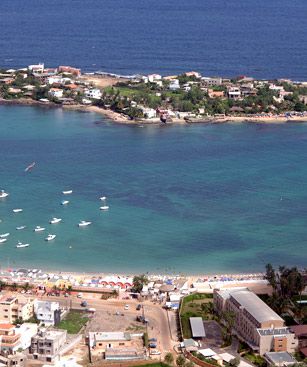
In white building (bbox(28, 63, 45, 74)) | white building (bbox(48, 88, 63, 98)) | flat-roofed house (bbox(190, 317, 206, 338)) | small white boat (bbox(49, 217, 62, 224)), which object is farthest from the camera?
white building (bbox(28, 63, 45, 74))

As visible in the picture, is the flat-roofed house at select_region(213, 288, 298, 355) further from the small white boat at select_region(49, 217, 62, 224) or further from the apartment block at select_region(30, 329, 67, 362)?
the small white boat at select_region(49, 217, 62, 224)

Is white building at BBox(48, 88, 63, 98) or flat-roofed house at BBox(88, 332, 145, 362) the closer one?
flat-roofed house at BBox(88, 332, 145, 362)

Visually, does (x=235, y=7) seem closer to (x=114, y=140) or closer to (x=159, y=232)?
(x=114, y=140)

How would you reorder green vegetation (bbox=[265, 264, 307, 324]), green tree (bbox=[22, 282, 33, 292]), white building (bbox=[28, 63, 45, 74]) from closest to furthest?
green vegetation (bbox=[265, 264, 307, 324]) < green tree (bbox=[22, 282, 33, 292]) < white building (bbox=[28, 63, 45, 74])

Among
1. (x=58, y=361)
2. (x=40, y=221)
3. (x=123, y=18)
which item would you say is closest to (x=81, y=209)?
(x=40, y=221)

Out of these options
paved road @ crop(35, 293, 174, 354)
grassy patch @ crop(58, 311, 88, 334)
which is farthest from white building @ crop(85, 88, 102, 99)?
grassy patch @ crop(58, 311, 88, 334)
